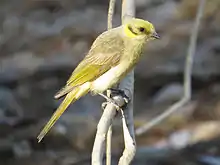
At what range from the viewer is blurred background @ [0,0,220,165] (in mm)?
6887

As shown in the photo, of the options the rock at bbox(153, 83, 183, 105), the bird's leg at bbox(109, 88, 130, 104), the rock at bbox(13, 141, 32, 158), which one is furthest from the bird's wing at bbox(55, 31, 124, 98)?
the rock at bbox(153, 83, 183, 105)

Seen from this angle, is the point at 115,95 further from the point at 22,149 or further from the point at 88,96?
the point at 88,96

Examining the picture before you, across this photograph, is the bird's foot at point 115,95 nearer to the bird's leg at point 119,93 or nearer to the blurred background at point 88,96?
the bird's leg at point 119,93

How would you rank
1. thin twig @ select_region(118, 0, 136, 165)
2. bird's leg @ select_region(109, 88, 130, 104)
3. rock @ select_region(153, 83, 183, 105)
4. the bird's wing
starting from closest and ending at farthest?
thin twig @ select_region(118, 0, 136, 165), bird's leg @ select_region(109, 88, 130, 104), the bird's wing, rock @ select_region(153, 83, 183, 105)

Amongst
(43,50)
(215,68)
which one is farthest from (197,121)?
(43,50)

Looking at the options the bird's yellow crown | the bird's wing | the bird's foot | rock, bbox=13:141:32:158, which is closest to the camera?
the bird's foot

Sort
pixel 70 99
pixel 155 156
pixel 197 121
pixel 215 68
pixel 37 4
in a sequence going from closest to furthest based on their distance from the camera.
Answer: pixel 70 99
pixel 155 156
pixel 197 121
pixel 215 68
pixel 37 4

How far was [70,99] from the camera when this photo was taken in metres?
4.57

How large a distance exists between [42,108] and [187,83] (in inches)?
86.7

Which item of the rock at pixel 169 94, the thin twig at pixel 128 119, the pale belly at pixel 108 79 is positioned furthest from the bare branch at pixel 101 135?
the rock at pixel 169 94

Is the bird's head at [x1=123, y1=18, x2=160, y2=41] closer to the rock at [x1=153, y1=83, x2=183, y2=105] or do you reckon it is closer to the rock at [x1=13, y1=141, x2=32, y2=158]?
the rock at [x1=13, y1=141, x2=32, y2=158]

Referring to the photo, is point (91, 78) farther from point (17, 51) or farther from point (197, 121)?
point (17, 51)

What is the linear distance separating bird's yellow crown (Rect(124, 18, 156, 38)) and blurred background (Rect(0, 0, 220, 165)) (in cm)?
226

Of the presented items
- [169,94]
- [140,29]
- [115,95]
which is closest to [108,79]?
[115,95]
